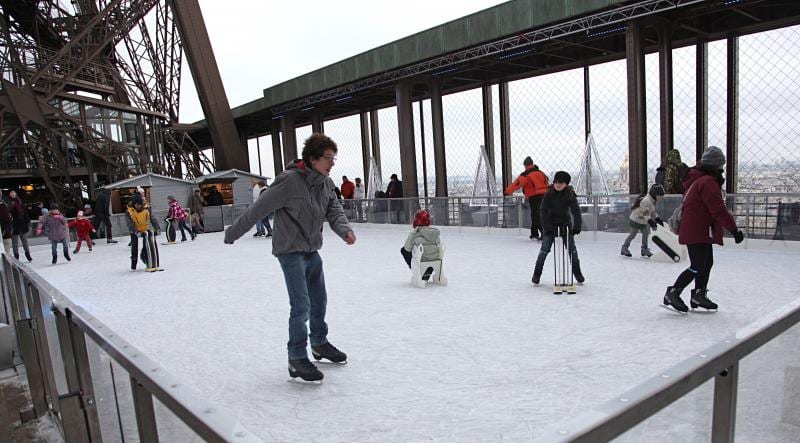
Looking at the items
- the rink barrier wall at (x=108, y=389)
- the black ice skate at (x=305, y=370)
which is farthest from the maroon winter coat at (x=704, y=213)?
the rink barrier wall at (x=108, y=389)

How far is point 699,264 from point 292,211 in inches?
151

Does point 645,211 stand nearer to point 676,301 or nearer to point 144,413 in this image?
point 676,301

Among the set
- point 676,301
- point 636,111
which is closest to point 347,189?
point 636,111

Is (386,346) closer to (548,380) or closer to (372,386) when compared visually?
(372,386)

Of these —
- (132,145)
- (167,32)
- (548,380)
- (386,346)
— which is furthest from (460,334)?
(167,32)

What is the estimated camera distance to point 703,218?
16.6 feet

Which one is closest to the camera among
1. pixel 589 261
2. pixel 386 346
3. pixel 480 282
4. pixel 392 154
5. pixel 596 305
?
pixel 386 346

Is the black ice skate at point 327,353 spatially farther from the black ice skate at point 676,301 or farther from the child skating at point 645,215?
the child skating at point 645,215

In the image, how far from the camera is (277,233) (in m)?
3.76

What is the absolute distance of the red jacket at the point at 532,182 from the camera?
11.2m

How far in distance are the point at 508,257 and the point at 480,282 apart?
2265 millimetres

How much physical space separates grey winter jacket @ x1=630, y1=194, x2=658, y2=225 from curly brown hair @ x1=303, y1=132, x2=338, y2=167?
6744 millimetres

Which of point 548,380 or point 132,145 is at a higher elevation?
point 132,145

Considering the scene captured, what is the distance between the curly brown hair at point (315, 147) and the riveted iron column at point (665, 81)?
13087 mm
